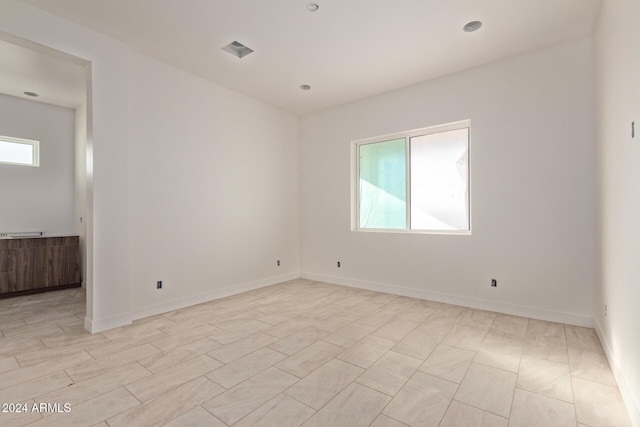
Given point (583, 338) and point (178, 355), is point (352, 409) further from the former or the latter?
point (583, 338)

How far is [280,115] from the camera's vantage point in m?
5.47

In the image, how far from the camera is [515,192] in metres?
3.55

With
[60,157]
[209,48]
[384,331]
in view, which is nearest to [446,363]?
[384,331]

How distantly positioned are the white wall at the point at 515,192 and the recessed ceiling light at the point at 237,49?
2196 mm

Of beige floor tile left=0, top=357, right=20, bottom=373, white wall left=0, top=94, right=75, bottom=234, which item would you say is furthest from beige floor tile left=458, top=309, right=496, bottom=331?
white wall left=0, top=94, right=75, bottom=234

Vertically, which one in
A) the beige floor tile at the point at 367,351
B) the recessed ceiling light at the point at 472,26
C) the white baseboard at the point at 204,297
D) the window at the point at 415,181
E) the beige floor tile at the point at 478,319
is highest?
the recessed ceiling light at the point at 472,26

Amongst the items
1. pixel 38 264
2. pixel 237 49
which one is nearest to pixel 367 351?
pixel 237 49

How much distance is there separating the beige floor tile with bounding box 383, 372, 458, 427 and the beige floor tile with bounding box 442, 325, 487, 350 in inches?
29.1

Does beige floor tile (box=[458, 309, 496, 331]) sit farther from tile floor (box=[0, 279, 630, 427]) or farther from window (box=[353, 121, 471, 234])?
window (box=[353, 121, 471, 234])

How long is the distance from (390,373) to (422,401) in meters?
0.37

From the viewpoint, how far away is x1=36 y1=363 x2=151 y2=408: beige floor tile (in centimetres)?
193

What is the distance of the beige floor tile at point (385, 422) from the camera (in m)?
1.68

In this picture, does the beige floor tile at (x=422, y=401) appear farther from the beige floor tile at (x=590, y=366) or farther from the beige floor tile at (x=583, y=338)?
the beige floor tile at (x=583, y=338)

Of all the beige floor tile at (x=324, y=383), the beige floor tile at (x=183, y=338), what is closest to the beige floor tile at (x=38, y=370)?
the beige floor tile at (x=183, y=338)
